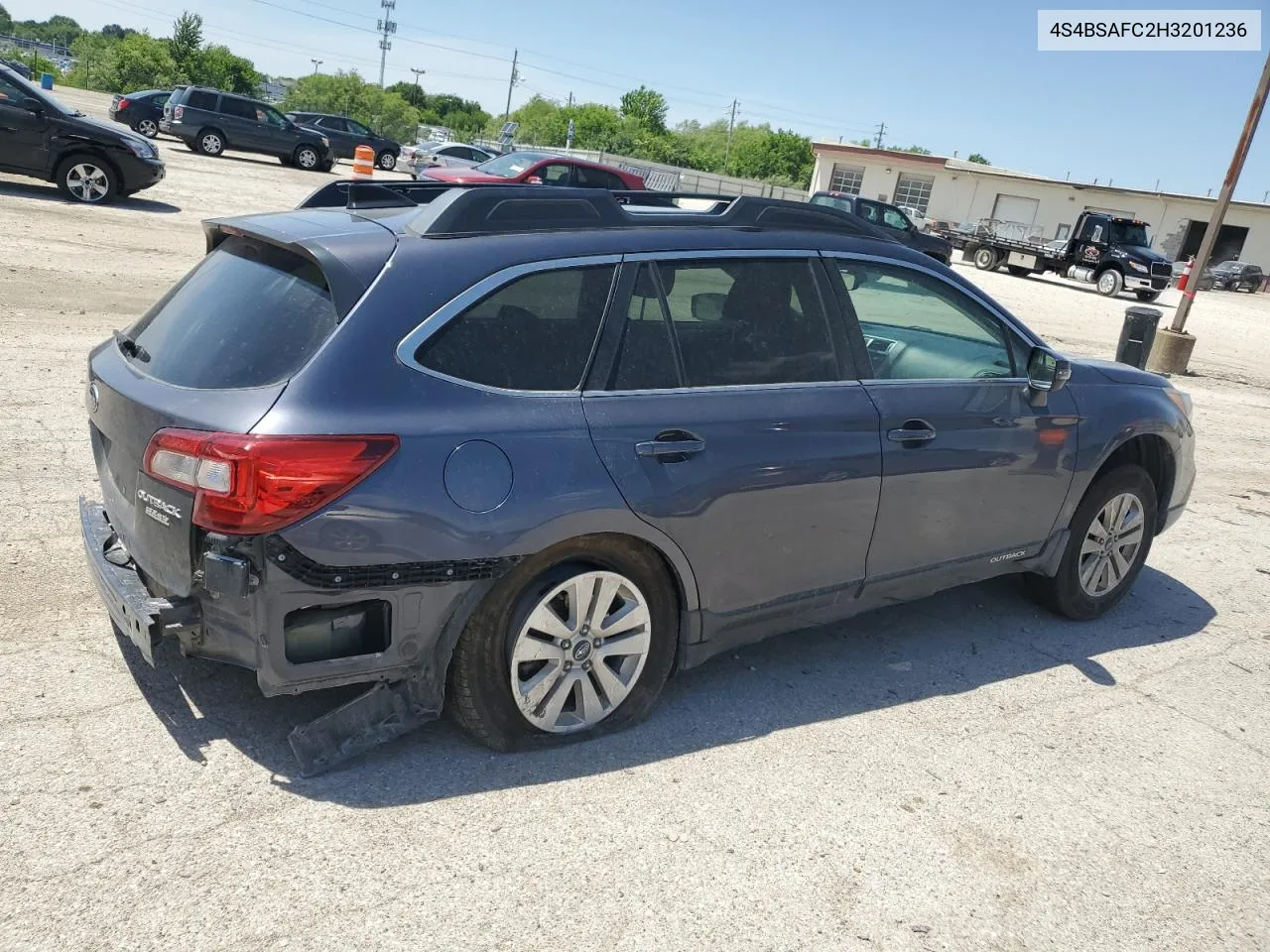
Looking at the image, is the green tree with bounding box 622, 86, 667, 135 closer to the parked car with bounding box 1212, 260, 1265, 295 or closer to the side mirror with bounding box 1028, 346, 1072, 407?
the parked car with bounding box 1212, 260, 1265, 295

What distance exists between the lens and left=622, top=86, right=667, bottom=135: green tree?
131125mm

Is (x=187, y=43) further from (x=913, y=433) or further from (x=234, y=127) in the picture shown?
(x=913, y=433)

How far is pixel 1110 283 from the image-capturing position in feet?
103

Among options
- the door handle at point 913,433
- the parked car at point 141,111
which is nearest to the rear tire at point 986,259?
the parked car at point 141,111

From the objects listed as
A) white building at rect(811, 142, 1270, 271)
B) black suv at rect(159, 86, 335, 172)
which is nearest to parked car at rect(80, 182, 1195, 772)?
black suv at rect(159, 86, 335, 172)

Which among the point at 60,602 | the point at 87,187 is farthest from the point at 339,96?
the point at 60,602

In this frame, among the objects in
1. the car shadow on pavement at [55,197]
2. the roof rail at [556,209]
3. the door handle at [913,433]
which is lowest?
the car shadow on pavement at [55,197]

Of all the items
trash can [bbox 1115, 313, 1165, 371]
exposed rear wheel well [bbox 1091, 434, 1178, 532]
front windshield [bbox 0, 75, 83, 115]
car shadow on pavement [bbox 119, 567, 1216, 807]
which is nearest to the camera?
car shadow on pavement [bbox 119, 567, 1216, 807]

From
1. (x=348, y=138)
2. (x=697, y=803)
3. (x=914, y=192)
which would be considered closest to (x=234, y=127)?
(x=348, y=138)

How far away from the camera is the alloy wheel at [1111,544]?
517cm

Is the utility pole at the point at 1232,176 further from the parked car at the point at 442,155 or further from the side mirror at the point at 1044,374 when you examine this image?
the parked car at the point at 442,155

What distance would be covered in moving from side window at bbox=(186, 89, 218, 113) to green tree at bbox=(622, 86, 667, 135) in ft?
349

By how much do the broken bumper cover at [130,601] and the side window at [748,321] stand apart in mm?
1782

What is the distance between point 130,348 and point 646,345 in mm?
1751
